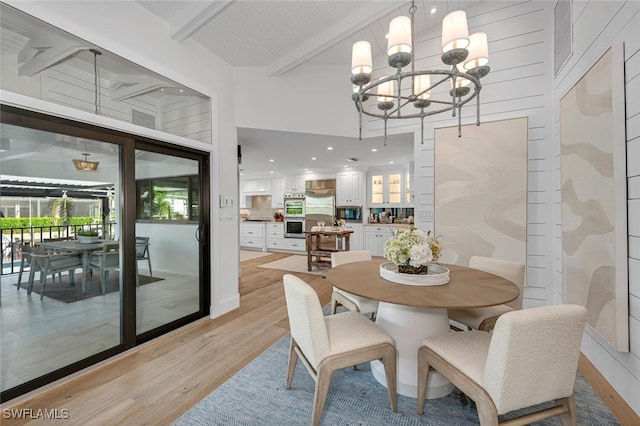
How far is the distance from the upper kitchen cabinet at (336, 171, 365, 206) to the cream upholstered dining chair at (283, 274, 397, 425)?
18.0ft

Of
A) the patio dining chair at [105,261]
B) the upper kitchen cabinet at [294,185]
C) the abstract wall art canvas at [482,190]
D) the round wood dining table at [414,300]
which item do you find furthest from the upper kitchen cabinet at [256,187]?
the round wood dining table at [414,300]

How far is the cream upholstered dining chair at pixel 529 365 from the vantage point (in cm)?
111

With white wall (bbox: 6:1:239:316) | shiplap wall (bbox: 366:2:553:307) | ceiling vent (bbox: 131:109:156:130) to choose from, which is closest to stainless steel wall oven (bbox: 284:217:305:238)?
white wall (bbox: 6:1:239:316)

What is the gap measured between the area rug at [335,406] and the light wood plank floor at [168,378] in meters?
0.11

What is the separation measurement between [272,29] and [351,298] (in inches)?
114

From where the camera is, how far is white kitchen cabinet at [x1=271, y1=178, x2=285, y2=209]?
26.6 feet

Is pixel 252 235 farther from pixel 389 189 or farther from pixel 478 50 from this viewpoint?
pixel 478 50

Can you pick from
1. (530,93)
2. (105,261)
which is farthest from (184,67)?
(530,93)

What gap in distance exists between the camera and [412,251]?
5.90 feet

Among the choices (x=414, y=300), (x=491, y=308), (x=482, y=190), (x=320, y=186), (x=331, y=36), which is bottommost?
(x=491, y=308)

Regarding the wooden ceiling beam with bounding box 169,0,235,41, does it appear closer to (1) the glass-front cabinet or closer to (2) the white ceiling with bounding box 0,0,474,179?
(2) the white ceiling with bounding box 0,0,474,179

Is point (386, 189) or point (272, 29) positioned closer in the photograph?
A: point (272, 29)

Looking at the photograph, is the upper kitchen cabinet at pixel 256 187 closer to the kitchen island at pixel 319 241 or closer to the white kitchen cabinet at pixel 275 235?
the white kitchen cabinet at pixel 275 235

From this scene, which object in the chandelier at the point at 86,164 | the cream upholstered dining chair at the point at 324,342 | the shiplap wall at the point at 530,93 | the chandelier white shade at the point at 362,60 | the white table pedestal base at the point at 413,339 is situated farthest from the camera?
the shiplap wall at the point at 530,93
